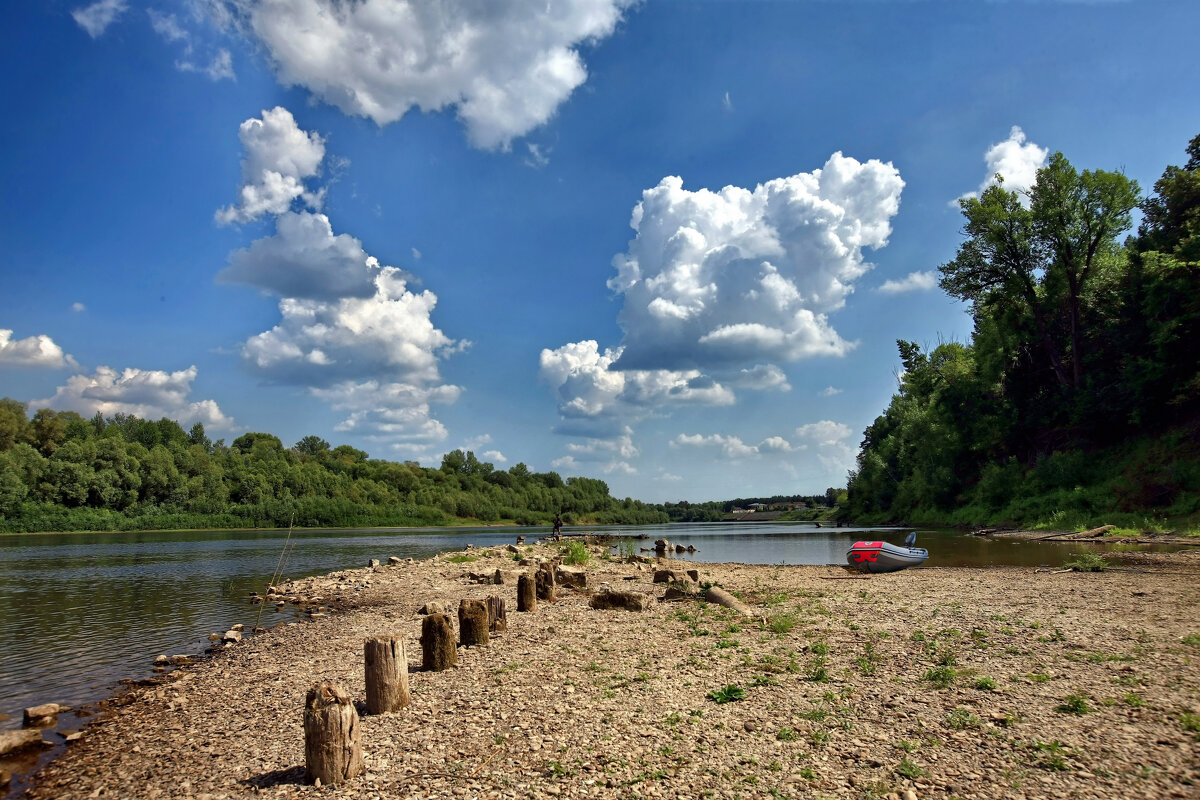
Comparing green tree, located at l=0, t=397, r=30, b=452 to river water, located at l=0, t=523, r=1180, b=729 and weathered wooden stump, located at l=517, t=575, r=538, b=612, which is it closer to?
river water, located at l=0, t=523, r=1180, b=729

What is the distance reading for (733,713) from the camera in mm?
8023

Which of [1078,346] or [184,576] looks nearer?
[184,576]

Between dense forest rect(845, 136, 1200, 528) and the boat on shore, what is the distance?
13443 mm

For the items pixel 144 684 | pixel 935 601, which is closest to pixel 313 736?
pixel 144 684

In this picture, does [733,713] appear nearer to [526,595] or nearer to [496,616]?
[496,616]

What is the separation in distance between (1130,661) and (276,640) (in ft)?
54.9

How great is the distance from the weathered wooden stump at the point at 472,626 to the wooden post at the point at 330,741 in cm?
630

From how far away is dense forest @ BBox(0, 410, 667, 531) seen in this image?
81.4 metres

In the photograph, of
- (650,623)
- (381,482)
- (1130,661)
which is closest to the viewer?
(1130,661)

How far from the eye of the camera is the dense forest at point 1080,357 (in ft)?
116

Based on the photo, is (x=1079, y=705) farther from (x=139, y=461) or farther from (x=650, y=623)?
(x=139, y=461)

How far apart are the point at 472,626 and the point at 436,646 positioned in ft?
6.56

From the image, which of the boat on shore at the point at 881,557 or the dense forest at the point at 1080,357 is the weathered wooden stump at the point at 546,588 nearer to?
the boat on shore at the point at 881,557

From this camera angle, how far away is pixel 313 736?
6441 millimetres
